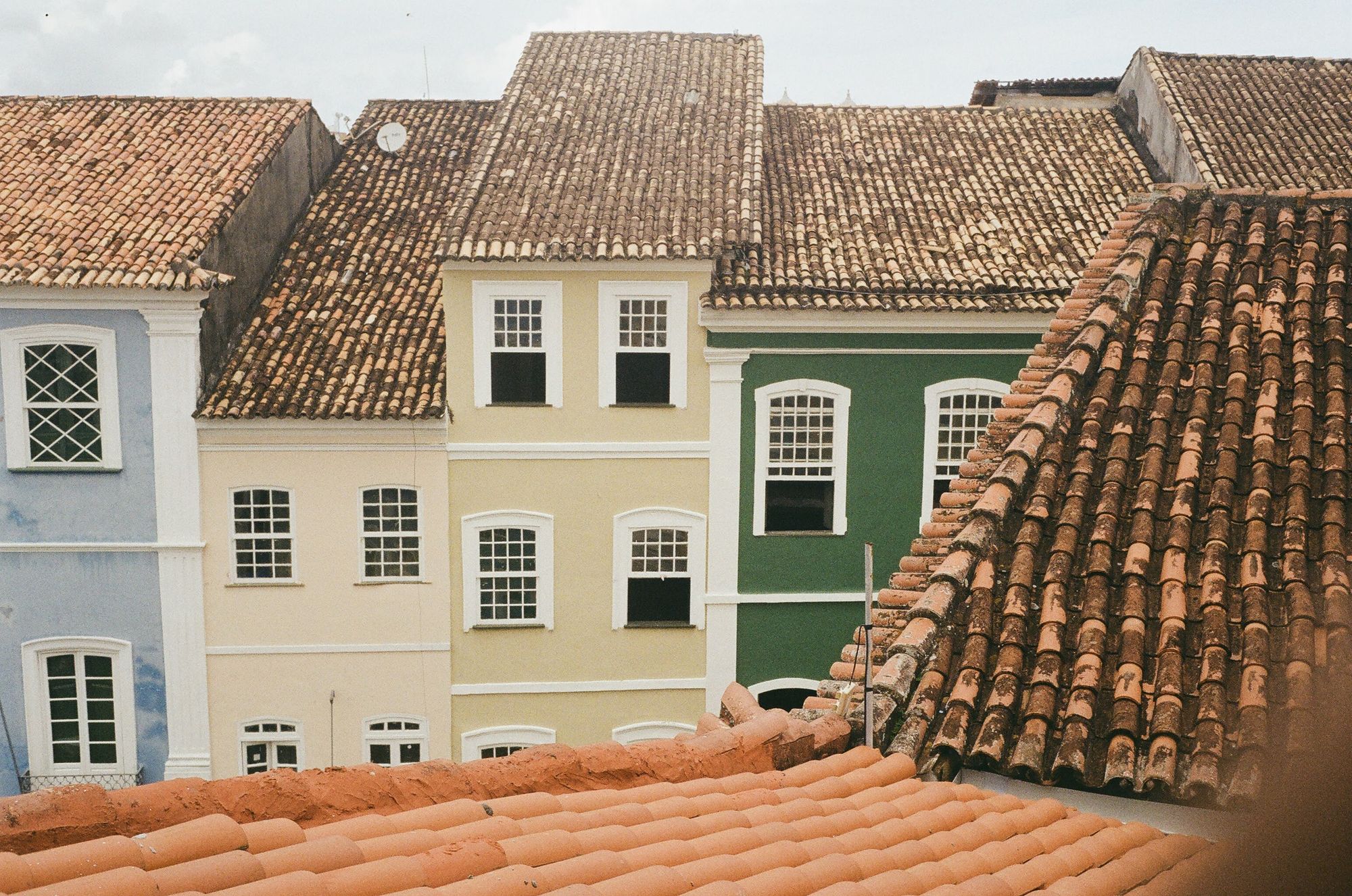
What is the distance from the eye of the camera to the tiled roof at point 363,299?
15469 millimetres

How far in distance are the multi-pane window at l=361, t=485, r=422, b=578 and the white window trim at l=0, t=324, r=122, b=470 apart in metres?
3.52

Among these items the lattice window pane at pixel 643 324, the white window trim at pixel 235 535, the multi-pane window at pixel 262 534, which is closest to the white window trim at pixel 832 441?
the lattice window pane at pixel 643 324

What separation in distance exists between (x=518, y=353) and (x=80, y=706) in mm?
8234

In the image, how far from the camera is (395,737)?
16406 mm

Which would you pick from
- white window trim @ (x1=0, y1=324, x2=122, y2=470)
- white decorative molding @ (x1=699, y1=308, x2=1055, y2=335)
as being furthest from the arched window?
white decorative molding @ (x1=699, y1=308, x2=1055, y2=335)

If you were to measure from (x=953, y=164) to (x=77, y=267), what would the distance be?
1343 cm

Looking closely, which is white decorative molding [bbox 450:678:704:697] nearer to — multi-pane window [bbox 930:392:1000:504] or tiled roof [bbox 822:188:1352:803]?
multi-pane window [bbox 930:392:1000:504]

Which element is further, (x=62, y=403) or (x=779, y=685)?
(x=779, y=685)

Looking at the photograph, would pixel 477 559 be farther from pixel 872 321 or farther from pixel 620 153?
pixel 872 321

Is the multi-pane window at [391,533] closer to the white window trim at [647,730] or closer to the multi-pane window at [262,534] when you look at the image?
the multi-pane window at [262,534]

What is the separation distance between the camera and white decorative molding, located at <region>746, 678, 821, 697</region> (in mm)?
16516

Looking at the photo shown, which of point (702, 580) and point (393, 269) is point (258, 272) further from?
point (702, 580)

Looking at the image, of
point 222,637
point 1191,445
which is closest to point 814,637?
point 222,637

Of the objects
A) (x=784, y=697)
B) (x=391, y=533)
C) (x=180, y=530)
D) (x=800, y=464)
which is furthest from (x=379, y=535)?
(x=784, y=697)
